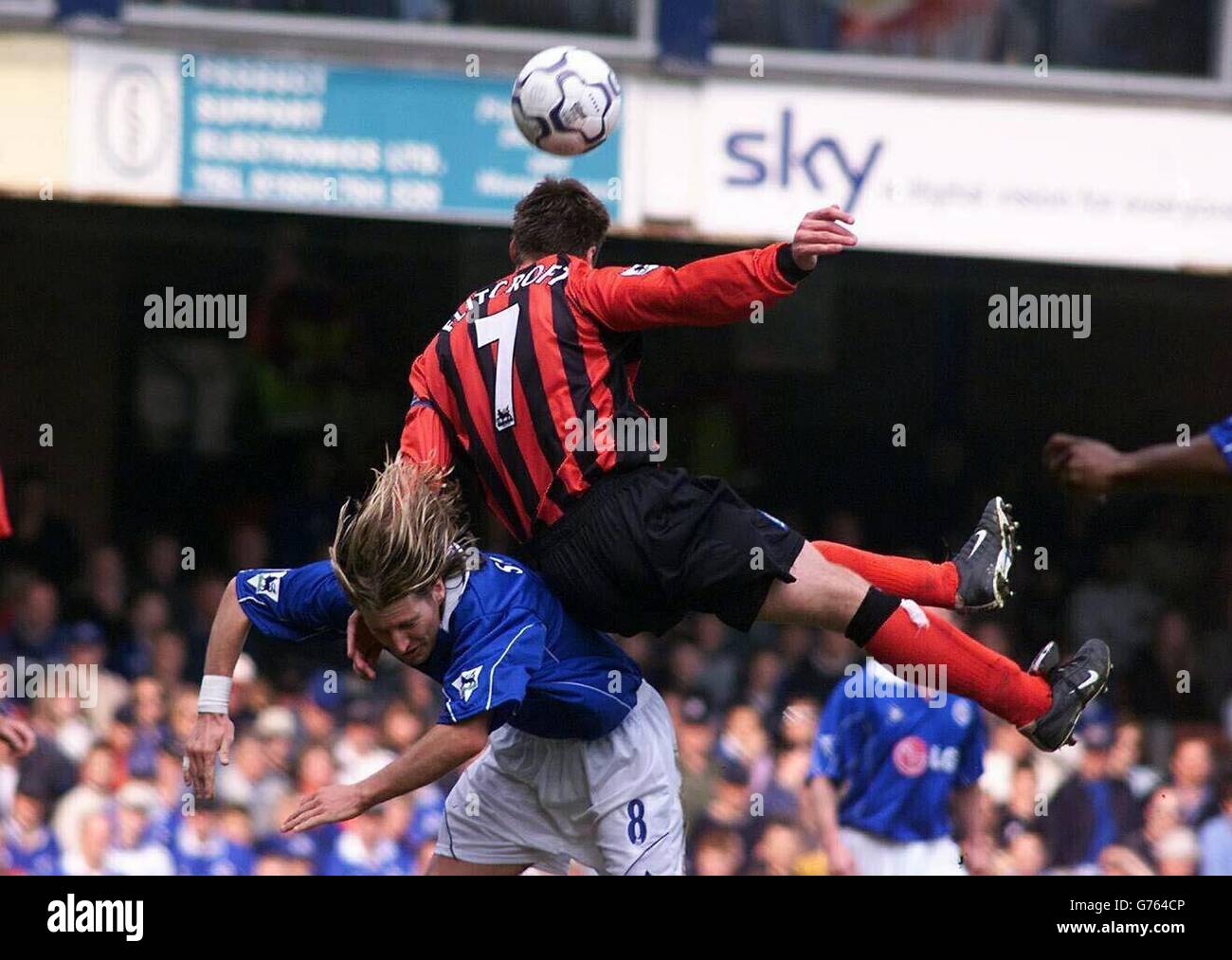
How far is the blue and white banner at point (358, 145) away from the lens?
1045 cm

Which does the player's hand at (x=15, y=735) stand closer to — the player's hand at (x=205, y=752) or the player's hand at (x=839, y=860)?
the player's hand at (x=205, y=752)

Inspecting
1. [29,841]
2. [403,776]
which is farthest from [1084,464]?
[29,841]

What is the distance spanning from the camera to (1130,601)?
12.5 metres

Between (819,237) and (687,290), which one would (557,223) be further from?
(819,237)

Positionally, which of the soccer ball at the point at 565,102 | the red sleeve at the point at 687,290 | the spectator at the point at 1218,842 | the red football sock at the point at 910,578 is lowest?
the spectator at the point at 1218,842

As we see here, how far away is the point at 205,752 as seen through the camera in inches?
218

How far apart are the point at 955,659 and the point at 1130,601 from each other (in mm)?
7052

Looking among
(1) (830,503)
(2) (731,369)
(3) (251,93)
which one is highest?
(3) (251,93)

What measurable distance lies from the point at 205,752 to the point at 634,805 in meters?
1.33

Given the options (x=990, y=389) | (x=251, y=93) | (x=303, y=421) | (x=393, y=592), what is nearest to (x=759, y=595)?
(x=393, y=592)

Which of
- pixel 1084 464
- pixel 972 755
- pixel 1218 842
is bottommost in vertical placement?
pixel 1218 842

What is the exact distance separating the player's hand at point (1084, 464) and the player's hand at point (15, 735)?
302 cm

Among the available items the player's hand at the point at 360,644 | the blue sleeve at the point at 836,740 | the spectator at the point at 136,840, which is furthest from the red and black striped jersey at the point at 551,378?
the spectator at the point at 136,840

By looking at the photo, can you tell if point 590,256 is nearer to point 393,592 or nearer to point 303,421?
point 393,592
